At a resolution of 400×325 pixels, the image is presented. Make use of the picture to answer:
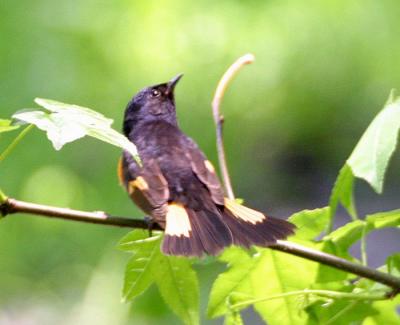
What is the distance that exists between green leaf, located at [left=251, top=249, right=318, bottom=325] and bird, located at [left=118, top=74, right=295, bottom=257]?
5 cm

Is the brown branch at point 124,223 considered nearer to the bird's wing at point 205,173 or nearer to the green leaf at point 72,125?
the green leaf at point 72,125

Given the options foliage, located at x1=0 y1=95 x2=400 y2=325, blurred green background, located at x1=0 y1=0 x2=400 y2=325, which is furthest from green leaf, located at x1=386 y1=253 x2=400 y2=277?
blurred green background, located at x1=0 y1=0 x2=400 y2=325

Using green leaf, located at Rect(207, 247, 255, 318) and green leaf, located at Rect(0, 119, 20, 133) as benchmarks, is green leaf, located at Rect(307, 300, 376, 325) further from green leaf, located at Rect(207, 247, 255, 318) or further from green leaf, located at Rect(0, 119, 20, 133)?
green leaf, located at Rect(0, 119, 20, 133)

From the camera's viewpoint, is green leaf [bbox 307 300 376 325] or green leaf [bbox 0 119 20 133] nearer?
green leaf [bbox 0 119 20 133]

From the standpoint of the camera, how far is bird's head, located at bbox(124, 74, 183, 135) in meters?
2.20

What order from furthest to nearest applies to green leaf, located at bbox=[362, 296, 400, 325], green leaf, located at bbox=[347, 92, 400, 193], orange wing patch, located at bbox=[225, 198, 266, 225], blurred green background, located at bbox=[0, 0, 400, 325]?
1. blurred green background, located at bbox=[0, 0, 400, 325]
2. orange wing patch, located at bbox=[225, 198, 266, 225]
3. green leaf, located at bbox=[362, 296, 400, 325]
4. green leaf, located at bbox=[347, 92, 400, 193]

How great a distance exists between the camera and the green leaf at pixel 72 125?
3.36 ft

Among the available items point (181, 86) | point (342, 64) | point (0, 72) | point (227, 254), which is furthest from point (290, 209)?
point (227, 254)

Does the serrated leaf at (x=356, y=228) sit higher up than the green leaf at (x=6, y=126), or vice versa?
the green leaf at (x=6, y=126)

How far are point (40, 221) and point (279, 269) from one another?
1.86 metres

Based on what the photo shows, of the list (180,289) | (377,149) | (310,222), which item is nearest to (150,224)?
(180,289)

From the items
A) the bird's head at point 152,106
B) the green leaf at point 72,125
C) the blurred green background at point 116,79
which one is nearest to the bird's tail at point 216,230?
the green leaf at point 72,125

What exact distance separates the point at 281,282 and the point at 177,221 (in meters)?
0.29

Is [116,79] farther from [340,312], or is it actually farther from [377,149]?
[377,149]
